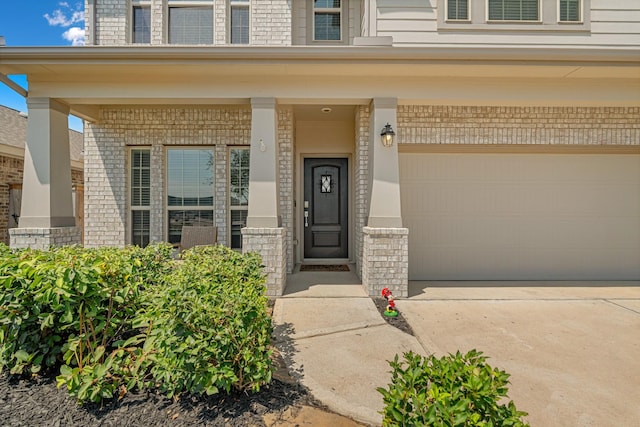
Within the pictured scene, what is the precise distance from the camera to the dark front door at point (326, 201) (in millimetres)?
6641

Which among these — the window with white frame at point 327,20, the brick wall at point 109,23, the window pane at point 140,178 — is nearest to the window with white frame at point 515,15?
the window with white frame at point 327,20

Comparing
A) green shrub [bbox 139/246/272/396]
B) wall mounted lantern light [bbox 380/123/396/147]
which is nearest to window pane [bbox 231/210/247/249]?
wall mounted lantern light [bbox 380/123/396/147]

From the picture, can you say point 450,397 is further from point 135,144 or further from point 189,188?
point 135,144

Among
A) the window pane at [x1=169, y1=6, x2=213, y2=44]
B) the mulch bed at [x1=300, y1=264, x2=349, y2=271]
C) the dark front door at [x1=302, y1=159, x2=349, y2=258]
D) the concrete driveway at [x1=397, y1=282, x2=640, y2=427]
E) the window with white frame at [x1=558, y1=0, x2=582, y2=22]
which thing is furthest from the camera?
the dark front door at [x1=302, y1=159, x2=349, y2=258]

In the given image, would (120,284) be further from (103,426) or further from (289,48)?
(289,48)

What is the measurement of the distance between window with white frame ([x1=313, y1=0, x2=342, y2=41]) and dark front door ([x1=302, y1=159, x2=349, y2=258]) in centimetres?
233

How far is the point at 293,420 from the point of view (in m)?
1.91

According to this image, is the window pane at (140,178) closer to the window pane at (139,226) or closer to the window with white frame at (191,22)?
the window pane at (139,226)

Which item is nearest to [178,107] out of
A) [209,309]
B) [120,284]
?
[120,284]

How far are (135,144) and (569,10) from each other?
25.7 ft

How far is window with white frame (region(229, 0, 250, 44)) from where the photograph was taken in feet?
19.1

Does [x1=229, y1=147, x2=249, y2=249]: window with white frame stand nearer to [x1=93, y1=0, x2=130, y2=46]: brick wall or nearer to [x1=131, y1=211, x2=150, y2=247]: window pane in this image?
[x1=131, y1=211, x2=150, y2=247]: window pane

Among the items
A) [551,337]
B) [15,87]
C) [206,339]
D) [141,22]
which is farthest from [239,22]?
[551,337]

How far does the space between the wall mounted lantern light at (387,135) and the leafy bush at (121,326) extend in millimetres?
3084
